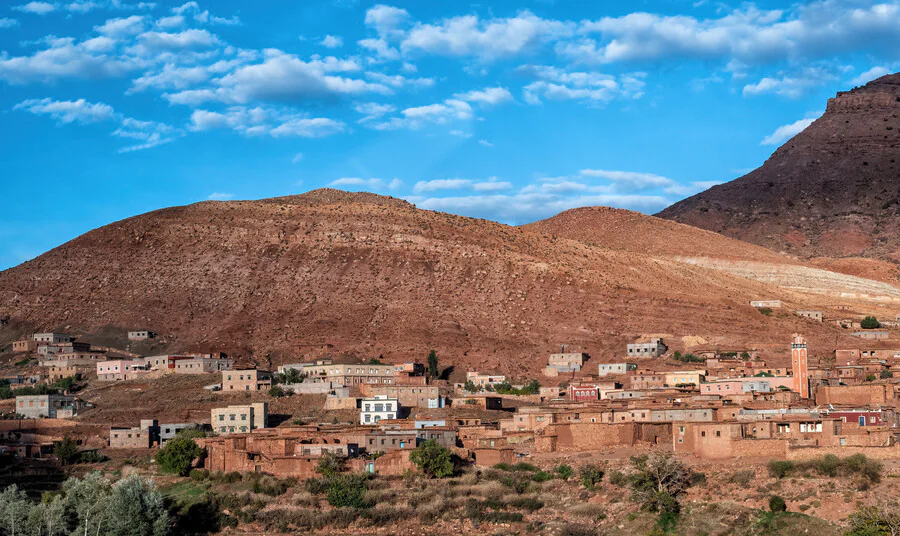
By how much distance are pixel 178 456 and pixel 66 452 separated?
19.1 feet

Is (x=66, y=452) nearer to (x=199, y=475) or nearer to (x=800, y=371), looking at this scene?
(x=199, y=475)

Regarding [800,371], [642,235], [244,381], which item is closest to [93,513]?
[244,381]

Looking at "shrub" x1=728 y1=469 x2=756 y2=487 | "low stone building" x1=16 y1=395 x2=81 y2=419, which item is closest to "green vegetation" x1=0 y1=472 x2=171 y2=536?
"shrub" x1=728 y1=469 x2=756 y2=487

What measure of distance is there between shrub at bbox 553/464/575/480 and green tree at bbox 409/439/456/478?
3603 mm

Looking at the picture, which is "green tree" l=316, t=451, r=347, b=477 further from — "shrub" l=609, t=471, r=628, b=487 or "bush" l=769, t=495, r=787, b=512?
"bush" l=769, t=495, r=787, b=512

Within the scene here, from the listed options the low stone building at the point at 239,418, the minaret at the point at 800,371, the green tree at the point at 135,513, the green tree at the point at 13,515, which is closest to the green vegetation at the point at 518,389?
the minaret at the point at 800,371

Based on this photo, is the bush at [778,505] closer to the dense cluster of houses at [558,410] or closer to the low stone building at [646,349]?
the dense cluster of houses at [558,410]

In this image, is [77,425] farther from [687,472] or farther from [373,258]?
[373,258]

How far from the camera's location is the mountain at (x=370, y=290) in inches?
3521

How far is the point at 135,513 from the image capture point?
164 feet

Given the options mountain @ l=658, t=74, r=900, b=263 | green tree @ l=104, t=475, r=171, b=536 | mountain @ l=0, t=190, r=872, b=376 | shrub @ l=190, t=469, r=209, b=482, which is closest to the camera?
green tree @ l=104, t=475, r=171, b=536

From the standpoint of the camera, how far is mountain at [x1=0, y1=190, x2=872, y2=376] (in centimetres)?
8944

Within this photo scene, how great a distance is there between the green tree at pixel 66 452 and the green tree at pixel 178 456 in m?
3.76

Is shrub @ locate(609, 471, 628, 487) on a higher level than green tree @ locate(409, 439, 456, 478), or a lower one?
lower
